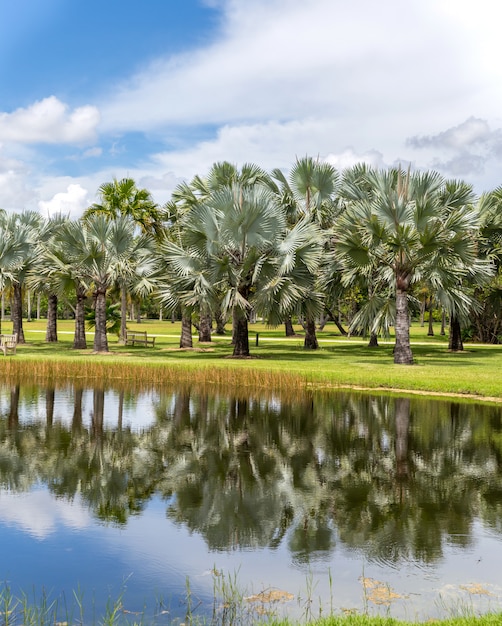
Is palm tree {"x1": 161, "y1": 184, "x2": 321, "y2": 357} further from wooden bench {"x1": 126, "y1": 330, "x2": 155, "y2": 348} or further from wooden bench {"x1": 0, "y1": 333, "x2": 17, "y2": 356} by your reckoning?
wooden bench {"x1": 126, "y1": 330, "x2": 155, "y2": 348}

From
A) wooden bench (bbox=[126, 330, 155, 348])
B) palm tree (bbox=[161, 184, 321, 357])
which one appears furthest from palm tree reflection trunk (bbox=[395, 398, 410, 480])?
wooden bench (bbox=[126, 330, 155, 348])

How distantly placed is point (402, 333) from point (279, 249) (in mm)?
7306

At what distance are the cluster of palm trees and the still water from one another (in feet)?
47.0

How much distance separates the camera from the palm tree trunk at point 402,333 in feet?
110

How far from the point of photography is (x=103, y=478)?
12891mm

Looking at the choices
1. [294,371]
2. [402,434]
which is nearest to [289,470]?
[402,434]

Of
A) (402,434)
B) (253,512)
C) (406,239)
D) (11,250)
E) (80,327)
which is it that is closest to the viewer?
(253,512)

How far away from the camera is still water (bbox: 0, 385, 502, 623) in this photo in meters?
8.00

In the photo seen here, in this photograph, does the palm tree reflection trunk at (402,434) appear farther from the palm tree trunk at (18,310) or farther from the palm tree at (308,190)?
the palm tree trunk at (18,310)

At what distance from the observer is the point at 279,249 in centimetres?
3628

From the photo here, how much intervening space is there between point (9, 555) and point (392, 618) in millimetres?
4688

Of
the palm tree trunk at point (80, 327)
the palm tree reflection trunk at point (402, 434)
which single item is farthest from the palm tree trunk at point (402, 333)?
the palm tree trunk at point (80, 327)

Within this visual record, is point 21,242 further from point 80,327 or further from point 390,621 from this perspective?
point 390,621

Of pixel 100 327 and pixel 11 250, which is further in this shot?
pixel 11 250
